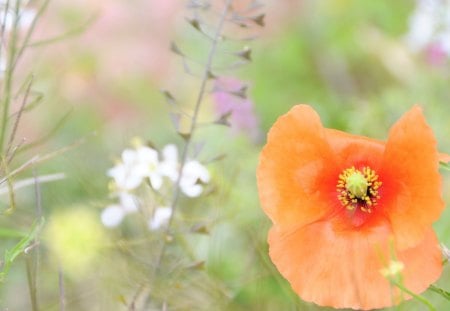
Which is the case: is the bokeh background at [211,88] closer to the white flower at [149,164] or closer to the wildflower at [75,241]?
the wildflower at [75,241]

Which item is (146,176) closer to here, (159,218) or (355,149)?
(159,218)

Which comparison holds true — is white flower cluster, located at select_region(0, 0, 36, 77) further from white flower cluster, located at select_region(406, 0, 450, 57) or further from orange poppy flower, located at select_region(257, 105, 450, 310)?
white flower cluster, located at select_region(406, 0, 450, 57)

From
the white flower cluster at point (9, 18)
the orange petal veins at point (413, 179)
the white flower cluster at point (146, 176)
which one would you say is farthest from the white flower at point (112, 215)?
the orange petal veins at point (413, 179)

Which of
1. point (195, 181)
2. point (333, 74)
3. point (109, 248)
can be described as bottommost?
point (333, 74)

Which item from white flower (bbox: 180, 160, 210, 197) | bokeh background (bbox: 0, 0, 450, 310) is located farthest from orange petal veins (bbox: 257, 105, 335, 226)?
bokeh background (bbox: 0, 0, 450, 310)

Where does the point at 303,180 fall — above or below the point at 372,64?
above

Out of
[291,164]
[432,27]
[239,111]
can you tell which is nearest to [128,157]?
[291,164]

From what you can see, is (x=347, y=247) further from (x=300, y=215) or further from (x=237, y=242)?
(x=237, y=242)

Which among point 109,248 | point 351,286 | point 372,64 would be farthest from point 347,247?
point 372,64
